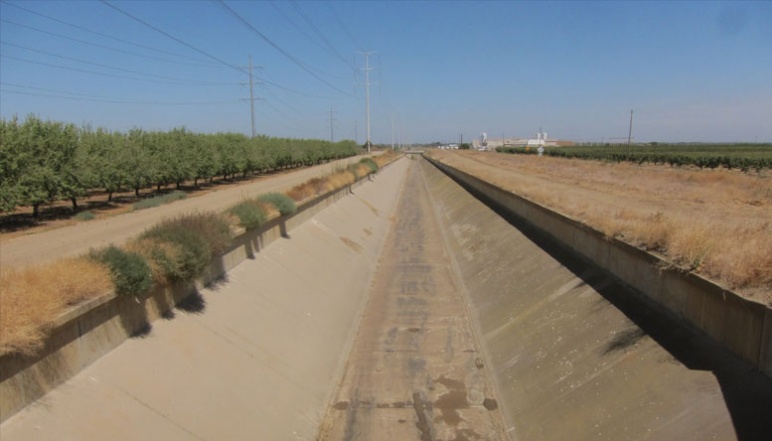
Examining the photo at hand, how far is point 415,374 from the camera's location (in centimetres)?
1490

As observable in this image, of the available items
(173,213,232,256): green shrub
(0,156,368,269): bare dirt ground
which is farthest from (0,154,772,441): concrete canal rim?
(0,156,368,269): bare dirt ground

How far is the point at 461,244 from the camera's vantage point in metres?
33.2

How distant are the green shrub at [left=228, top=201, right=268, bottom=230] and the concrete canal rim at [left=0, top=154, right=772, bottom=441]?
1.22 meters

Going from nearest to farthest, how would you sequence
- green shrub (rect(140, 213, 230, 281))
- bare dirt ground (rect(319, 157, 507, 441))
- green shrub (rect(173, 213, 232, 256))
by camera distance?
green shrub (rect(140, 213, 230, 281))
bare dirt ground (rect(319, 157, 507, 441))
green shrub (rect(173, 213, 232, 256))

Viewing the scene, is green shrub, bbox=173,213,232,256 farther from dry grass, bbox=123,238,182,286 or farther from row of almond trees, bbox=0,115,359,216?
row of almond trees, bbox=0,115,359,216

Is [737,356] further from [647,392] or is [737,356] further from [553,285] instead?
[553,285]

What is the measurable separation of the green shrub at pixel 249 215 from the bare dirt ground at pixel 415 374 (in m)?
5.01

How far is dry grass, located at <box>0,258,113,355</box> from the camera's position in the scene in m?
7.11

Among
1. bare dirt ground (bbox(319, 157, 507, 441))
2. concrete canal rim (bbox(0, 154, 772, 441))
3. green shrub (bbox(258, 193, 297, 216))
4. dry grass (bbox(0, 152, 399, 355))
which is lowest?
bare dirt ground (bbox(319, 157, 507, 441))

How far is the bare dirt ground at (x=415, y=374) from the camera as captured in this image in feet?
39.5

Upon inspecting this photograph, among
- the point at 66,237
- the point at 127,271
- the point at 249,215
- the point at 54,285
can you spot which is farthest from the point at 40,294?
the point at 66,237

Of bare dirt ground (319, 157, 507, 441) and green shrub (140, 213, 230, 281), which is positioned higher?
green shrub (140, 213, 230, 281)

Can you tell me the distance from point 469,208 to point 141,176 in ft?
77.2

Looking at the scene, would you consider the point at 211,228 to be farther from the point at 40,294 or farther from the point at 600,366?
the point at 600,366
